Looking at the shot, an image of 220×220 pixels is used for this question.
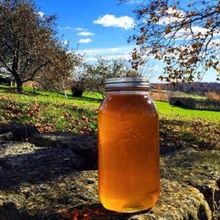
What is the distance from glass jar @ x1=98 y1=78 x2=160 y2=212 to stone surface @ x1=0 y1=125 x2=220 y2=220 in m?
0.07

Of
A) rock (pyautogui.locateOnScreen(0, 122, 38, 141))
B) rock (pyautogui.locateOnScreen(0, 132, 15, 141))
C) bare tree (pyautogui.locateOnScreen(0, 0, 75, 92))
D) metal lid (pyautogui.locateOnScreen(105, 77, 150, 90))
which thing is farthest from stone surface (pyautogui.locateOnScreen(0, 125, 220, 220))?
bare tree (pyautogui.locateOnScreen(0, 0, 75, 92))

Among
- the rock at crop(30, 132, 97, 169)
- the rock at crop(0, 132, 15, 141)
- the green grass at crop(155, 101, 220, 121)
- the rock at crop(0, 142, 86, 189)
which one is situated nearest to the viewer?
the rock at crop(0, 142, 86, 189)

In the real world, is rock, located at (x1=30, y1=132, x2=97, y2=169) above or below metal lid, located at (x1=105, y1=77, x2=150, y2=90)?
below

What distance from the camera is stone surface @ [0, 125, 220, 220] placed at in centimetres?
175

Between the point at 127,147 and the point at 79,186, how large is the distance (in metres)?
0.45

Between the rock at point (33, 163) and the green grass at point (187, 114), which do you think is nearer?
the rock at point (33, 163)

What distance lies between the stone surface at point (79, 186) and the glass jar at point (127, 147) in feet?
0.23

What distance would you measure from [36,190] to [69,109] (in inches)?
459

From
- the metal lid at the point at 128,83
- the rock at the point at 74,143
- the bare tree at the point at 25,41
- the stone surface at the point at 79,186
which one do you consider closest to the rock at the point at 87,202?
the stone surface at the point at 79,186

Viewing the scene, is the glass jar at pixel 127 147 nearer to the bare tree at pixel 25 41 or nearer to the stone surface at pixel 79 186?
the stone surface at pixel 79 186

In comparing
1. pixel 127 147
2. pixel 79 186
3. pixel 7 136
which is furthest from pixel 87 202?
pixel 7 136

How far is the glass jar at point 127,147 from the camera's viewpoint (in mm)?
1665

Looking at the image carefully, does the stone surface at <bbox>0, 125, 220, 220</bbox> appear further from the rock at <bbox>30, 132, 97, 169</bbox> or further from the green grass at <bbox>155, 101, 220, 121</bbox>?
the green grass at <bbox>155, 101, 220, 121</bbox>

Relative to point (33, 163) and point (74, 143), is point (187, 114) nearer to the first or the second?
point (74, 143)
